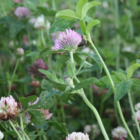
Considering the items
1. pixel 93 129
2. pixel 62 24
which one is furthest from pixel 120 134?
pixel 62 24

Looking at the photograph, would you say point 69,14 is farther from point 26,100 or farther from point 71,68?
point 26,100

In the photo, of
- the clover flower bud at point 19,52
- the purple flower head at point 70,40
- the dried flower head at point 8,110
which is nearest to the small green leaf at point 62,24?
the purple flower head at point 70,40

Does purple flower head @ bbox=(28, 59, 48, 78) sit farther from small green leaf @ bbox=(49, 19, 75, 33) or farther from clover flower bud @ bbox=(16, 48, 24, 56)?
small green leaf @ bbox=(49, 19, 75, 33)

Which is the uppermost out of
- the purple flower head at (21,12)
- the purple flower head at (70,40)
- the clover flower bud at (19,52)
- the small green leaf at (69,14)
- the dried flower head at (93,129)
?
the purple flower head at (21,12)

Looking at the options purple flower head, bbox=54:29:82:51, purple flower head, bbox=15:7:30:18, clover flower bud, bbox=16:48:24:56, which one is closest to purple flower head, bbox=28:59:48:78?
clover flower bud, bbox=16:48:24:56

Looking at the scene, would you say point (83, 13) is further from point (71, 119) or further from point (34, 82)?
point (71, 119)

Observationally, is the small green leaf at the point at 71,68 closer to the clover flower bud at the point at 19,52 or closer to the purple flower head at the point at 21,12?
the clover flower bud at the point at 19,52

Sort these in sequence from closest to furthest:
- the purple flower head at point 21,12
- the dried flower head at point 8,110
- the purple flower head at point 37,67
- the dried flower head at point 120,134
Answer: the dried flower head at point 8,110 → the dried flower head at point 120,134 → the purple flower head at point 37,67 → the purple flower head at point 21,12

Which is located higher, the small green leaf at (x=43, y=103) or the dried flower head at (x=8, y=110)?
the dried flower head at (x=8, y=110)

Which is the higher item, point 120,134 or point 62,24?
point 62,24

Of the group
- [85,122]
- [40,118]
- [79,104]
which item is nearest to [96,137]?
[85,122]

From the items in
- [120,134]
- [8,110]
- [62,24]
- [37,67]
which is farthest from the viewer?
[37,67]

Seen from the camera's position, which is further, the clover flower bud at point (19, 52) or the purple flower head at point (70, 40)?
the clover flower bud at point (19, 52)
